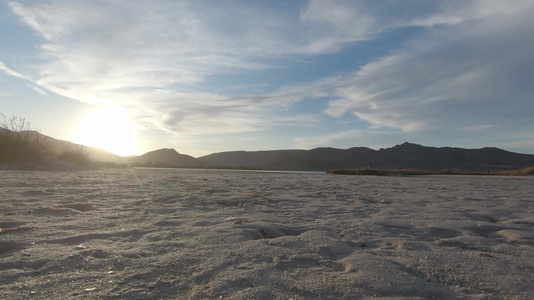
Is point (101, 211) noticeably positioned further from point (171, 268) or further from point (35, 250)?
point (171, 268)

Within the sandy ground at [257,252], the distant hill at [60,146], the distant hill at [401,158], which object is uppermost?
the distant hill at [401,158]

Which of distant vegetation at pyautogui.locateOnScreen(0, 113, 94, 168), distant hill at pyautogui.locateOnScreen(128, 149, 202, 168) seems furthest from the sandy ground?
distant hill at pyautogui.locateOnScreen(128, 149, 202, 168)

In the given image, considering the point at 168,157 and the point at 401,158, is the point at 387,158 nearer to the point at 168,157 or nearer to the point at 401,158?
the point at 401,158

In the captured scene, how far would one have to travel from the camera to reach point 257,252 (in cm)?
263

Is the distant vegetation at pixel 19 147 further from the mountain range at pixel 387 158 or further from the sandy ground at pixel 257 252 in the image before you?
the mountain range at pixel 387 158

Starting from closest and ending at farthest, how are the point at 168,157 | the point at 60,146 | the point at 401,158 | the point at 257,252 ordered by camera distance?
the point at 257,252, the point at 60,146, the point at 168,157, the point at 401,158

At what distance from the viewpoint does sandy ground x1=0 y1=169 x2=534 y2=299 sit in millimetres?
1980

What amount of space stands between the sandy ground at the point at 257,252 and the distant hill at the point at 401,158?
2018 inches

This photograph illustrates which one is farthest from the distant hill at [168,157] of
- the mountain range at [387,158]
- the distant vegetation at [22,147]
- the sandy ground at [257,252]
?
the sandy ground at [257,252]

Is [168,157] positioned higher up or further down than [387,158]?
further down

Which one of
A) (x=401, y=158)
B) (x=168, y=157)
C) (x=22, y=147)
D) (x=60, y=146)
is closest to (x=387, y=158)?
(x=401, y=158)

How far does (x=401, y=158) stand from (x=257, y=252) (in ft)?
219

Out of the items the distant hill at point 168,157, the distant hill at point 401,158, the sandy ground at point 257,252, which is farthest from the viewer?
the distant hill at point 401,158

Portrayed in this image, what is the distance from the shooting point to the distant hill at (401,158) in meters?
58.1
